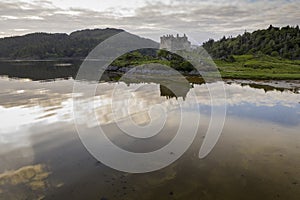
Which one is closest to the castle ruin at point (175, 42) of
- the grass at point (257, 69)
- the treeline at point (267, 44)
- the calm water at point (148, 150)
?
the treeline at point (267, 44)

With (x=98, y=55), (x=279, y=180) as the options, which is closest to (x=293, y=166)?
(x=279, y=180)

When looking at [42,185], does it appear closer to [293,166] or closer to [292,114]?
[293,166]

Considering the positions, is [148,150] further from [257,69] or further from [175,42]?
[175,42]

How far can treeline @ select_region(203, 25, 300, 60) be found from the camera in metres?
94.8

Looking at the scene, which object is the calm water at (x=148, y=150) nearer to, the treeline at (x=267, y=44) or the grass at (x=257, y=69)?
the grass at (x=257, y=69)

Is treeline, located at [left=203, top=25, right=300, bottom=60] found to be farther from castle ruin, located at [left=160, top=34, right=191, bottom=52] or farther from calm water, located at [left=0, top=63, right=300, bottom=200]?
calm water, located at [left=0, top=63, right=300, bottom=200]

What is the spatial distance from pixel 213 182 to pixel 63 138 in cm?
1013

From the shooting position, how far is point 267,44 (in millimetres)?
104375

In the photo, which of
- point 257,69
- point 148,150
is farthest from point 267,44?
point 148,150

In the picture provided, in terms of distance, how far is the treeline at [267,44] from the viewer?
94.8 m

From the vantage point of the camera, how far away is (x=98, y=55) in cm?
16238

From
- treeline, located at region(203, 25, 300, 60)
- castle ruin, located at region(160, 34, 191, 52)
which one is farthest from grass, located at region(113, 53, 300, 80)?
castle ruin, located at region(160, 34, 191, 52)

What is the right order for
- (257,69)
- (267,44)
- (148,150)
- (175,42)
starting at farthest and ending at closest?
(175,42) → (267,44) → (257,69) → (148,150)

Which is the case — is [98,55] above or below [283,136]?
above
